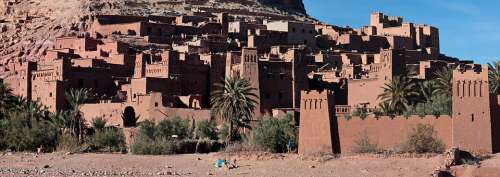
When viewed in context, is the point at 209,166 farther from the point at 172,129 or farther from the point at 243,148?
the point at 172,129

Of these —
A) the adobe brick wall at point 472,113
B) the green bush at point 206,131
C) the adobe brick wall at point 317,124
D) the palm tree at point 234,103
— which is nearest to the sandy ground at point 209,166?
the adobe brick wall at point 317,124

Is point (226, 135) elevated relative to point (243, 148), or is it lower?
elevated

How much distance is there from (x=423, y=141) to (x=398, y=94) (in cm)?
980

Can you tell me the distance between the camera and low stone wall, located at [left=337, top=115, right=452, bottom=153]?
121 feet

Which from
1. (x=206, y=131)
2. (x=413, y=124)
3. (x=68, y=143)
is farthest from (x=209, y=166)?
(x=68, y=143)

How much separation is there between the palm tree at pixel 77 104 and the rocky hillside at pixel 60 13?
13590 mm

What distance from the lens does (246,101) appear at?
1823 inches

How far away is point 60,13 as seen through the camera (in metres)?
73.2

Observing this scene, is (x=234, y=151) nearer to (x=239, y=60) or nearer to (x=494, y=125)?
(x=494, y=125)

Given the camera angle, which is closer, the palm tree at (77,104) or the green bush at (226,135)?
the green bush at (226,135)

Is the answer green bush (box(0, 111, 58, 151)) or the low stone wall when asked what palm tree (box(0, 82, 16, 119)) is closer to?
green bush (box(0, 111, 58, 151))

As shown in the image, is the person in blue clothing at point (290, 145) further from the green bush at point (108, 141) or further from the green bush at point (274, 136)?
the green bush at point (108, 141)

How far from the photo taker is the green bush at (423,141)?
118ft

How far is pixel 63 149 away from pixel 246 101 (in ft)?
28.6
